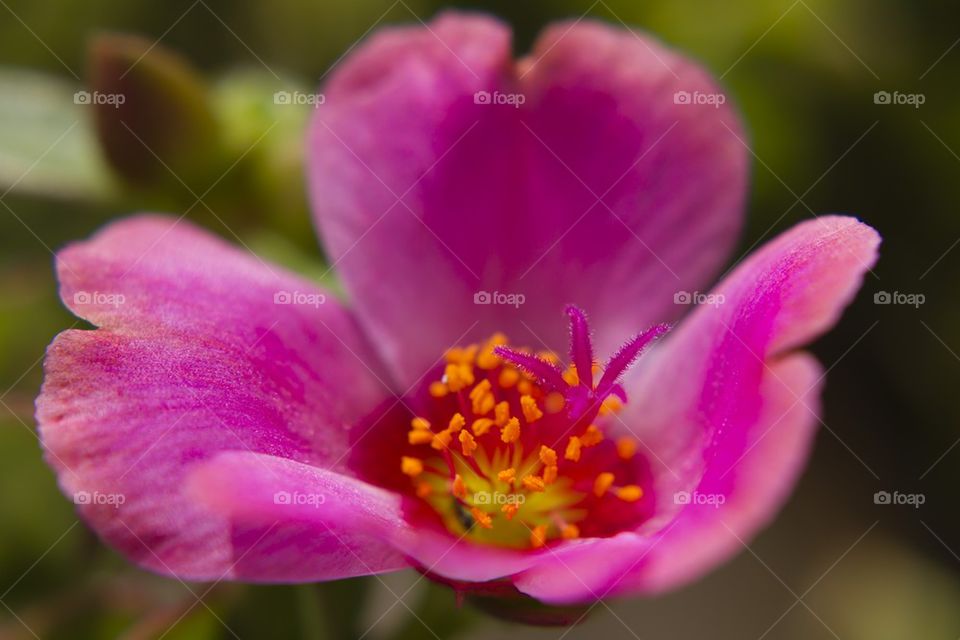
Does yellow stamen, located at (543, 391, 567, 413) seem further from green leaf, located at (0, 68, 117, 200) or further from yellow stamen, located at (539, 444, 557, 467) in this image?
green leaf, located at (0, 68, 117, 200)

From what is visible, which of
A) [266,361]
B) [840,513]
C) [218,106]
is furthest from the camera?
[840,513]

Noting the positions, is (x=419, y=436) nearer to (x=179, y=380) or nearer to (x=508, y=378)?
(x=508, y=378)

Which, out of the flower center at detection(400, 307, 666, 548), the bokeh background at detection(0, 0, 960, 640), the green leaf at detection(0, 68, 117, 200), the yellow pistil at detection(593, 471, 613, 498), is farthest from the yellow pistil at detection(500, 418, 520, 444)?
the green leaf at detection(0, 68, 117, 200)

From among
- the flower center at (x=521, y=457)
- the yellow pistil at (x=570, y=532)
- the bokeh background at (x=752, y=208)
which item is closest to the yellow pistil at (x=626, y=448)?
the flower center at (x=521, y=457)

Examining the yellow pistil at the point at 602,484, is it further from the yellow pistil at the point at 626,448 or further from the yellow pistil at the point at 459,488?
the yellow pistil at the point at 459,488

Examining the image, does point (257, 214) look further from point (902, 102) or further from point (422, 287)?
point (902, 102)

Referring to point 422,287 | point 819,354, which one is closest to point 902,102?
point 819,354
